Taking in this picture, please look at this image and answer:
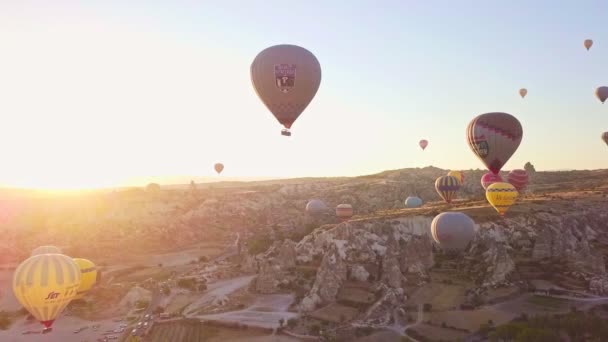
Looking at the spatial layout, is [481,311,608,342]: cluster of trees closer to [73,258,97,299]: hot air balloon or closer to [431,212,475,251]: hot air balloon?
[431,212,475,251]: hot air balloon

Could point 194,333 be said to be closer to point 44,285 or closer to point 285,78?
point 44,285

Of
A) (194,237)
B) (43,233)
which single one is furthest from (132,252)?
(43,233)

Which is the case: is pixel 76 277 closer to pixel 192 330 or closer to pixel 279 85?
pixel 192 330

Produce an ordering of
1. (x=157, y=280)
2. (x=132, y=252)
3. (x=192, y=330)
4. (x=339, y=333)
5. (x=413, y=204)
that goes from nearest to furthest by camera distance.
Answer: (x=339, y=333), (x=192, y=330), (x=157, y=280), (x=132, y=252), (x=413, y=204)

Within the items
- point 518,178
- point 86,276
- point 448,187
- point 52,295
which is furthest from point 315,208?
point 52,295

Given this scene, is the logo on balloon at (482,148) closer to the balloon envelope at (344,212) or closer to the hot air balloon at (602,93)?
the balloon envelope at (344,212)

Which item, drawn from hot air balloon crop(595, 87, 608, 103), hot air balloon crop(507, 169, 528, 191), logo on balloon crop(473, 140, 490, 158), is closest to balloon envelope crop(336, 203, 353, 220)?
logo on balloon crop(473, 140, 490, 158)
